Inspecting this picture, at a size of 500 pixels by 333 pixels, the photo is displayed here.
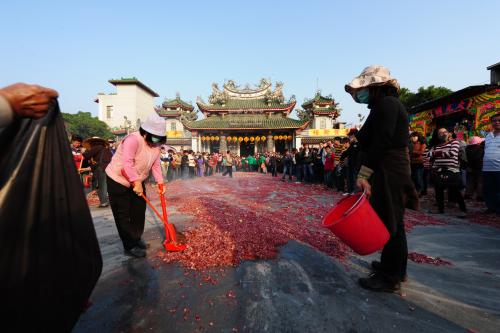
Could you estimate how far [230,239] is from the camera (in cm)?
367

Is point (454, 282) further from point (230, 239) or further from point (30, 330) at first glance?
point (30, 330)

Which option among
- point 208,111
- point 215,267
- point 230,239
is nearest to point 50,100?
point 215,267

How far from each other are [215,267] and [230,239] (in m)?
0.78

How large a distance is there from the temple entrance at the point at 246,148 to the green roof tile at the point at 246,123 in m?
3.41

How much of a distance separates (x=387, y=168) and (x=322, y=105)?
39.4 metres

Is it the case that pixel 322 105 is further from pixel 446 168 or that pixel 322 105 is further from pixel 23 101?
pixel 23 101

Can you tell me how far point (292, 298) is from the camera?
2.25 metres

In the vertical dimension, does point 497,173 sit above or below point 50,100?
below

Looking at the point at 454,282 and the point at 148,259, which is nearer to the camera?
the point at 454,282

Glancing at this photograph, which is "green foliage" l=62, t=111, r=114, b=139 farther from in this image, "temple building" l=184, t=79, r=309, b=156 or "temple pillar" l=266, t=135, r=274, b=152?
"temple pillar" l=266, t=135, r=274, b=152

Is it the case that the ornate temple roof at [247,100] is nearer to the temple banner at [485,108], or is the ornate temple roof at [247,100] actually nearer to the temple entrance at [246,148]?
the temple entrance at [246,148]

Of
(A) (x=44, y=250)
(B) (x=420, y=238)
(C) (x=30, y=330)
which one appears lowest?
(B) (x=420, y=238)

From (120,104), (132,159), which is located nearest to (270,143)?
(132,159)

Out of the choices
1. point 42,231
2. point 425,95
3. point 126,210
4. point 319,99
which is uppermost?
point 319,99
